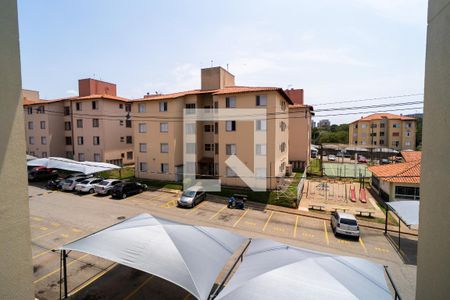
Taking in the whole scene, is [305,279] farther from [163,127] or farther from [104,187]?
[163,127]

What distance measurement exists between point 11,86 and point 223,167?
24.3m

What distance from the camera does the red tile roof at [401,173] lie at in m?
22.4

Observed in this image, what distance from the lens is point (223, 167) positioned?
28109 millimetres

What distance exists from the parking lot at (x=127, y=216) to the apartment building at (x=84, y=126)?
1254cm

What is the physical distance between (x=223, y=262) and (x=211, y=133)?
79.9ft

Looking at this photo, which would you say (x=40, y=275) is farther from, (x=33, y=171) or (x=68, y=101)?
(x=68, y=101)

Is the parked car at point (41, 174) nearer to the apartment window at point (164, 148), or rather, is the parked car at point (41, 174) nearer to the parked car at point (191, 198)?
the apartment window at point (164, 148)

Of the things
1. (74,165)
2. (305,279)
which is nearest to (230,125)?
(74,165)

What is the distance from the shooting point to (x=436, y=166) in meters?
3.27

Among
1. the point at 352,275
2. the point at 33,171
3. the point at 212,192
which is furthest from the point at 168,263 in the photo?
the point at 33,171

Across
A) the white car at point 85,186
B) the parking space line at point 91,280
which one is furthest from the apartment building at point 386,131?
the parking space line at point 91,280

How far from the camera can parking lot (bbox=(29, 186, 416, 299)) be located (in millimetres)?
9562

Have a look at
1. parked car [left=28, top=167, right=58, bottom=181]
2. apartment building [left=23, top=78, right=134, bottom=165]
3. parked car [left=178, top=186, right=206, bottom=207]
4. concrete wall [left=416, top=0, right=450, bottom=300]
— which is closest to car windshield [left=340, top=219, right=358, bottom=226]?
parked car [left=178, top=186, right=206, bottom=207]

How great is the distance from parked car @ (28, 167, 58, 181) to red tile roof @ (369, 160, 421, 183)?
39.6m
